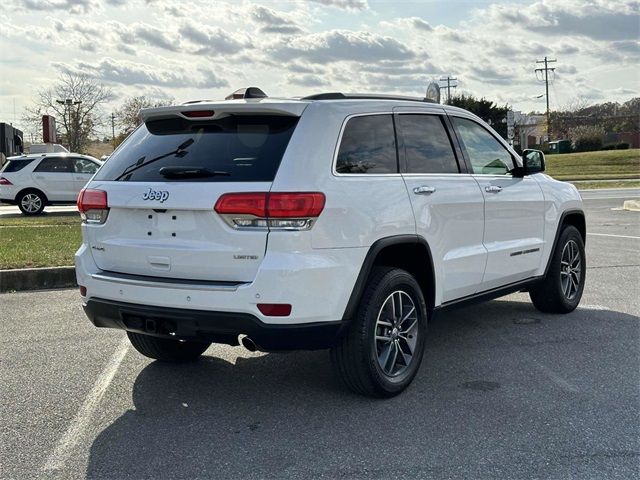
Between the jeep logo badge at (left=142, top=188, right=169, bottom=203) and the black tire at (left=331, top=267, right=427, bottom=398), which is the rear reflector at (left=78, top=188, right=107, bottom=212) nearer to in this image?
the jeep logo badge at (left=142, top=188, right=169, bottom=203)

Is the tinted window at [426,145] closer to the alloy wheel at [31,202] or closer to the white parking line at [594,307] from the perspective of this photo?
the white parking line at [594,307]

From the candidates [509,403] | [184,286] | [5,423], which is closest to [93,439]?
[5,423]

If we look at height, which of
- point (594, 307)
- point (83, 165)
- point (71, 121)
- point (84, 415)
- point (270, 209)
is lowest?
point (594, 307)

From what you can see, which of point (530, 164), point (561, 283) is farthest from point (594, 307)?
point (530, 164)

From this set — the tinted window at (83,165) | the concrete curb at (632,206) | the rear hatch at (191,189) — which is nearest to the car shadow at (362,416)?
the rear hatch at (191,189)

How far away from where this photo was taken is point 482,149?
5543mm

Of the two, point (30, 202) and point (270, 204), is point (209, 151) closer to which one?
point (270, 204)

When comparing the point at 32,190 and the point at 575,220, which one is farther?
the point at 32,190

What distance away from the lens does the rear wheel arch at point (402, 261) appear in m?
4.00

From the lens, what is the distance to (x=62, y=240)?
35.8ft

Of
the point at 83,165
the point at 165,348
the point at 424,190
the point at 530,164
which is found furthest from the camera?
the point at 83,165

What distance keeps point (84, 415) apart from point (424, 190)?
2.54m

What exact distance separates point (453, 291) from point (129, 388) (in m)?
2.33

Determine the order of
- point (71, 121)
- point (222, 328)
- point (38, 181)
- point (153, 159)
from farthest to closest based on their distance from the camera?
point (71, 121), point (38, 181), point (153, 159), point (222, 328)
